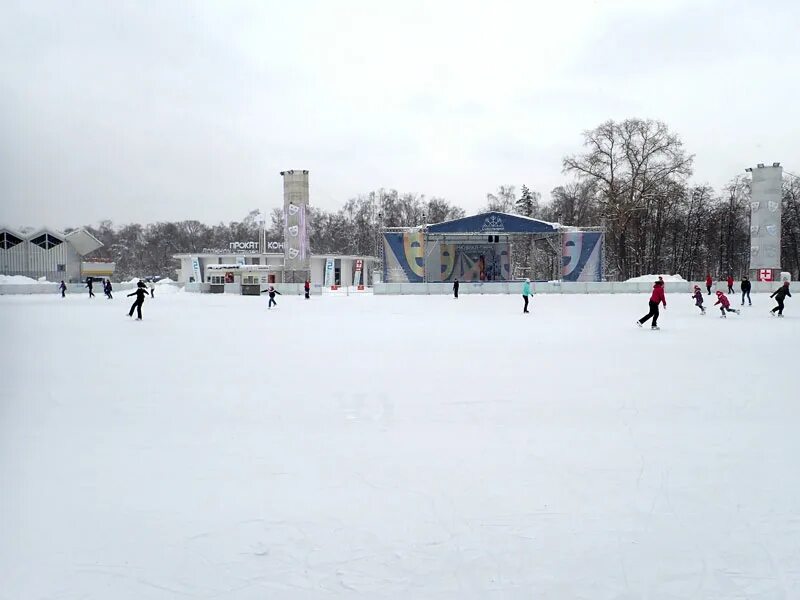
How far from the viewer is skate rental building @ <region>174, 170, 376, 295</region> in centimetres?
4650

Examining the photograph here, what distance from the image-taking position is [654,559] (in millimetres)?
3385

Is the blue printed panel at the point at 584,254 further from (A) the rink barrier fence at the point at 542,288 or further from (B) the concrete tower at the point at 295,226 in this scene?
(B) the concrete tower at the point at 295,226

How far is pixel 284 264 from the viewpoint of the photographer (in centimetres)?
4825

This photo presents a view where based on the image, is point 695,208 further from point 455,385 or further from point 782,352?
point 455,385

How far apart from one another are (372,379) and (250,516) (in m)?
4.49

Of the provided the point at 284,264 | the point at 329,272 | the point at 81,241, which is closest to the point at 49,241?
the point at 81,241

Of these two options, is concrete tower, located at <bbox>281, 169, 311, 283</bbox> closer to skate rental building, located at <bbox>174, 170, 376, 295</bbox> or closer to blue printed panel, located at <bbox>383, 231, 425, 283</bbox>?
skate rental building, located at <bbox>174, 170, 376, 295</bbox>

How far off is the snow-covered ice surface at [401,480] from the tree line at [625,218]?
29.7m

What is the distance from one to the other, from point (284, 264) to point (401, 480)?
4492 cm

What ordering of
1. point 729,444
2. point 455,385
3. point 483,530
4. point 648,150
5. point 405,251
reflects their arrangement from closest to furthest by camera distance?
point 483,530 < point 729,444 < point 455,385 < point 405,251 < point 648,150

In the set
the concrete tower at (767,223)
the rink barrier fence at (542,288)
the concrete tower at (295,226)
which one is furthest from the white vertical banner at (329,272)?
the concrete tower at (767,223)

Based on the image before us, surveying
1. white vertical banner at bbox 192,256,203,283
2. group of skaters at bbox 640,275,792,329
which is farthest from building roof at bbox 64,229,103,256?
group of skaters at bbox 640,275,792,329

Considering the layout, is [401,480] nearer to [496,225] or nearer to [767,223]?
[496,225]

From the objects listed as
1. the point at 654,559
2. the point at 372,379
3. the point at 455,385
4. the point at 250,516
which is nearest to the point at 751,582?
the point at 654,559
